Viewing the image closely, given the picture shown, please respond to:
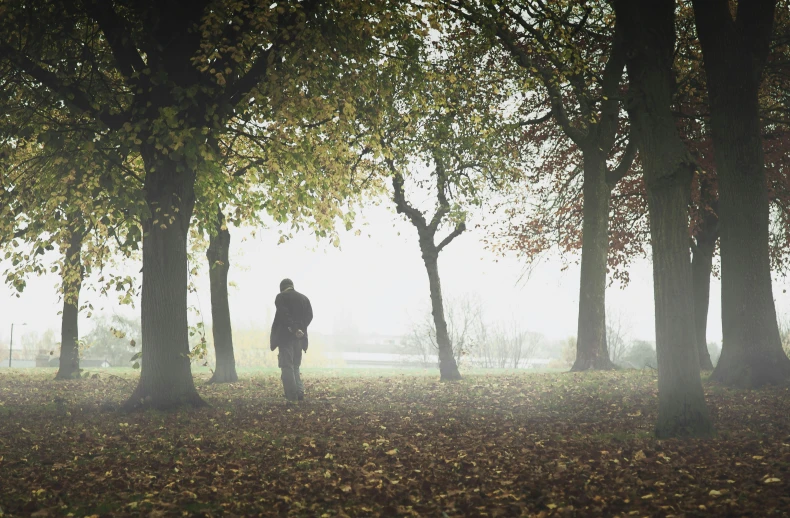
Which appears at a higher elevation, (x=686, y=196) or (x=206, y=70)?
(x=206, y=70)

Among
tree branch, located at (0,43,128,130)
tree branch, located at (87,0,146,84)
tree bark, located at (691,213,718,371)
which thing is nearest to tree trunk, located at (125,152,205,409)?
tree branch, located at (0,43,128,130)

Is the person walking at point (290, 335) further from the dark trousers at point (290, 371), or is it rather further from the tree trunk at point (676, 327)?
the tree trunk at point (676, 327)

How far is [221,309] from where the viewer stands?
58.3 ft

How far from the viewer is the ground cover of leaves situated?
540 cm

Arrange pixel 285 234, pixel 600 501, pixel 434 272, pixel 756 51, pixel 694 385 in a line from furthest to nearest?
pixel 434 272 → pixel 285 234 → pixel 756 51 → pixel 694 385 → pixel 600 501

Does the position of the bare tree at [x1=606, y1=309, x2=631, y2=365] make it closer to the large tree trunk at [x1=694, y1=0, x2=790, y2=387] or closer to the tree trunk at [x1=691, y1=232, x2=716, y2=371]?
the tree trunk at [x1=691, y1=232, x2=716, y2=371]

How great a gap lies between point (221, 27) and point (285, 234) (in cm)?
474

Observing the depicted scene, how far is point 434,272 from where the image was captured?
722 inches

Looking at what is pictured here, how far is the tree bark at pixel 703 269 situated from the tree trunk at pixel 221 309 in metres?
13.8

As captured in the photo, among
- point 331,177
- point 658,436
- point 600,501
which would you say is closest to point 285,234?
point 331,177

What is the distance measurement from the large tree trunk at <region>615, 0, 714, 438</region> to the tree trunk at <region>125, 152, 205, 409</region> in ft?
25.7

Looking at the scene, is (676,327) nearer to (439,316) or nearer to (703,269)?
(439,316)

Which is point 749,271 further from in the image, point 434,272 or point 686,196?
point 434,272

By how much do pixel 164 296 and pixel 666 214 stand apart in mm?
8414
